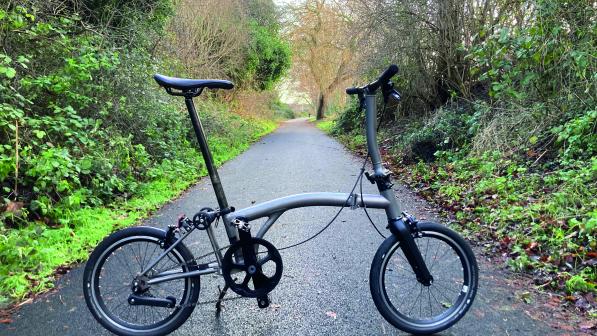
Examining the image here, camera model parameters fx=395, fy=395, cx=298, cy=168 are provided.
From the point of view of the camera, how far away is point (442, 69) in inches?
398

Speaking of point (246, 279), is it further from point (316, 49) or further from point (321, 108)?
point (321, 108)

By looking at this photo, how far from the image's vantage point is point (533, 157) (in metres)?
6.01

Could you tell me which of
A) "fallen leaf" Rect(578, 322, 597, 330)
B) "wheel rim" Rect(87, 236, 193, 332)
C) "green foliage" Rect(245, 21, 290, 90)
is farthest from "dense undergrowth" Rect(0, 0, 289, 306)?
"green foliage" Rect(245, 21, 290, 90)

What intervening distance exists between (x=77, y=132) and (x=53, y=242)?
74.0 inches

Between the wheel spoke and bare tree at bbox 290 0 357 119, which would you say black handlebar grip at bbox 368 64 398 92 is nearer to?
the wheel spoke

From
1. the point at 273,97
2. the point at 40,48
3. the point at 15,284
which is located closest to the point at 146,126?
the point at 40,48

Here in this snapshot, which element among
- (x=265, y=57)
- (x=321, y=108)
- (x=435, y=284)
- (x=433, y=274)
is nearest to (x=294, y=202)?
(x=433, y=274)

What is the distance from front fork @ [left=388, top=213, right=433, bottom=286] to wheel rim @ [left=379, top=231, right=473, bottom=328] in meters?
0.05

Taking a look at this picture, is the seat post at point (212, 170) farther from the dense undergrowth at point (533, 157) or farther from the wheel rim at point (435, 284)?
the dense undergrowth at point (533, 157)

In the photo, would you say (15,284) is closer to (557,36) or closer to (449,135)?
(557,36)

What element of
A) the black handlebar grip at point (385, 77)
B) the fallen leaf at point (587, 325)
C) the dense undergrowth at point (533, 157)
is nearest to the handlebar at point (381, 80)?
the black handlebar grip at point (385, 77)

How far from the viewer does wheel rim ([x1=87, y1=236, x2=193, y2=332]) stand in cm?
258

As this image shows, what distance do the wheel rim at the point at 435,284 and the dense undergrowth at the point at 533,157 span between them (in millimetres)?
967

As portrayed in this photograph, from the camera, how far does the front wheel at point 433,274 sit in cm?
260
